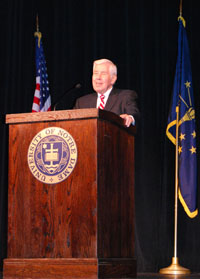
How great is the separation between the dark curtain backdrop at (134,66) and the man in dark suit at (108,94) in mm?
1440

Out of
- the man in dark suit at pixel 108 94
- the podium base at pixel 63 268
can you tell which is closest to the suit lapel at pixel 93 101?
the man in dark suit at pixel 108 94

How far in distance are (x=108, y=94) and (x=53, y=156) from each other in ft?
3.31

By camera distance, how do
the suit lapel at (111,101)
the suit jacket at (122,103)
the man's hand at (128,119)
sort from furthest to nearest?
the suit lapel at (111,101) → the suit jacket at (122,103) → the man's hand at (128,119)

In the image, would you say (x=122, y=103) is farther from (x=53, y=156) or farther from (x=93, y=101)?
(x=53, y=156)

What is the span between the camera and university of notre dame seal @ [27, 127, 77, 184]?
2.96 metres

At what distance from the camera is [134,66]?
17.5 ft

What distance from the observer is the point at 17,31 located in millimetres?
5828

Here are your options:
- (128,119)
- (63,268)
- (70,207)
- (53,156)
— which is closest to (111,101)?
(128,119)

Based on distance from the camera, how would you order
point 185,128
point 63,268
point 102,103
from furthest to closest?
point 185,128
point 102,103
point 63,268

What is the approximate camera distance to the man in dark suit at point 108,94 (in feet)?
12.0

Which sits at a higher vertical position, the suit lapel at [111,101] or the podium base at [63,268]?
the suit lapel at [111,101]

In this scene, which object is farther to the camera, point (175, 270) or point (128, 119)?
point (175, 270)

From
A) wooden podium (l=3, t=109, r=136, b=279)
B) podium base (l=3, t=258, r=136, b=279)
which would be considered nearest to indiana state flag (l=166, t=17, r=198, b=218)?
wooden podium (l=3, t=109, r=136, b=279)

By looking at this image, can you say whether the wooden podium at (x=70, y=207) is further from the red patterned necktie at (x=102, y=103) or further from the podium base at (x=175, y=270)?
the podium base at (x=175, y=270)
